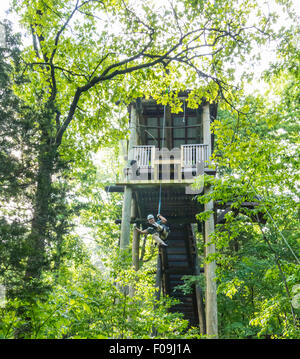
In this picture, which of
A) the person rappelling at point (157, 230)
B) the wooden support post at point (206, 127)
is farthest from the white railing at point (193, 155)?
the person rappelling at point (157, 230)

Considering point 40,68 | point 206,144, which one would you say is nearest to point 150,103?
point 206,144

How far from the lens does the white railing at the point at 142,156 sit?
1127cm

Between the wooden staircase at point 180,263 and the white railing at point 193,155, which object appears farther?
the wooden staircase at point 180,263

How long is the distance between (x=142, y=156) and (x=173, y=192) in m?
1.90

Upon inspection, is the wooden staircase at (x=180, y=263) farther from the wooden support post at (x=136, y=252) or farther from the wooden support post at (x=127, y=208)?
the wooden support post at (x=127, y=208)

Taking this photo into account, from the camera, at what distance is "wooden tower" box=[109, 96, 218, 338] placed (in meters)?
10.3

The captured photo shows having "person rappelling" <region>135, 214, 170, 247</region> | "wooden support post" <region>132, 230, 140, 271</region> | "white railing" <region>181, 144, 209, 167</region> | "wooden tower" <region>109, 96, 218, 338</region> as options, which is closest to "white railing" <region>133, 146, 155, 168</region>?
"wooden tower" <region>109, 96, 218, 338</region>

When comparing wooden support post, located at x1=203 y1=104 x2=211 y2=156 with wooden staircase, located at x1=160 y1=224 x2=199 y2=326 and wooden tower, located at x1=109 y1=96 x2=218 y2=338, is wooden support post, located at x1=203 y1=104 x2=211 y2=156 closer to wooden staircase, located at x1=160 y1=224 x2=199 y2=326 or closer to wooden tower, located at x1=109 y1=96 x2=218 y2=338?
wooden tower, located at x1=109 y1=96 x2=218 y2=338

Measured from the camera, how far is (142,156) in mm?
11539

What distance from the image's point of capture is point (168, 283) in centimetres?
1418

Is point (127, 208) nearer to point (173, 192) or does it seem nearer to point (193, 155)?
point (173, 192)

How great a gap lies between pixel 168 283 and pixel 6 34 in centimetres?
1207

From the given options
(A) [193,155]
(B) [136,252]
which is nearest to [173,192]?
(A) [193,155]
